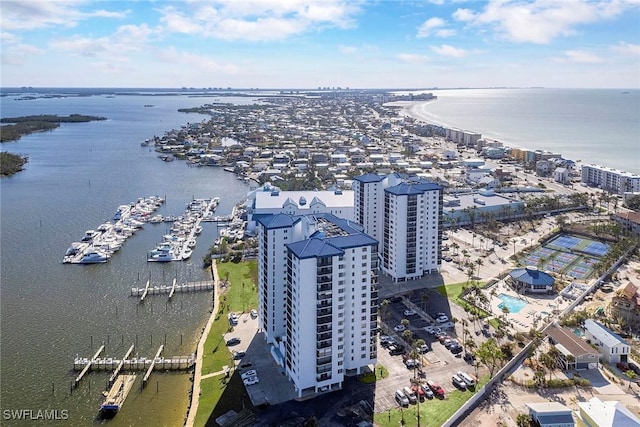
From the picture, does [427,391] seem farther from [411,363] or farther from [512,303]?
[512,303]

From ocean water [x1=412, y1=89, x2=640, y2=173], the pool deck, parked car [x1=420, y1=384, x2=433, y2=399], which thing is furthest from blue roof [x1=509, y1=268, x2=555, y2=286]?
ocean water [x1=412, y1=89, x2=640, y2=173]

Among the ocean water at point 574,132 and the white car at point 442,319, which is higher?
the ocean water at point 574,132

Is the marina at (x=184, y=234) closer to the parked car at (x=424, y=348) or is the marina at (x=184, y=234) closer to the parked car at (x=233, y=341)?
the parked car at (x=233, y=341)

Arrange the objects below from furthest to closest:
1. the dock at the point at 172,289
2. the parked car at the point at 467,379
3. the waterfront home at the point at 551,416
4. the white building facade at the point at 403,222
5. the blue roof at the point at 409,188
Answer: the dock at the point at 172,289, the white building facade at the point at 403,222, the blue roof at the point at 409,188, the parked car at the point at 467,379, the waterfront home at the point at 551,416

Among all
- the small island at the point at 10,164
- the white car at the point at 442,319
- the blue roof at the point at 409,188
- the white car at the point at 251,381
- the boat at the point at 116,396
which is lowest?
the boat at the point at 116,396

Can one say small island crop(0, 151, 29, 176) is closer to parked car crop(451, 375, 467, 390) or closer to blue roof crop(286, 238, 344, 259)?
blue roof crop(286, 238, 344, 259)

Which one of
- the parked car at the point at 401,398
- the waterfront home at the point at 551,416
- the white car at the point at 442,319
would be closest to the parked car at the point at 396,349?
the parked car at the point at 401,398
